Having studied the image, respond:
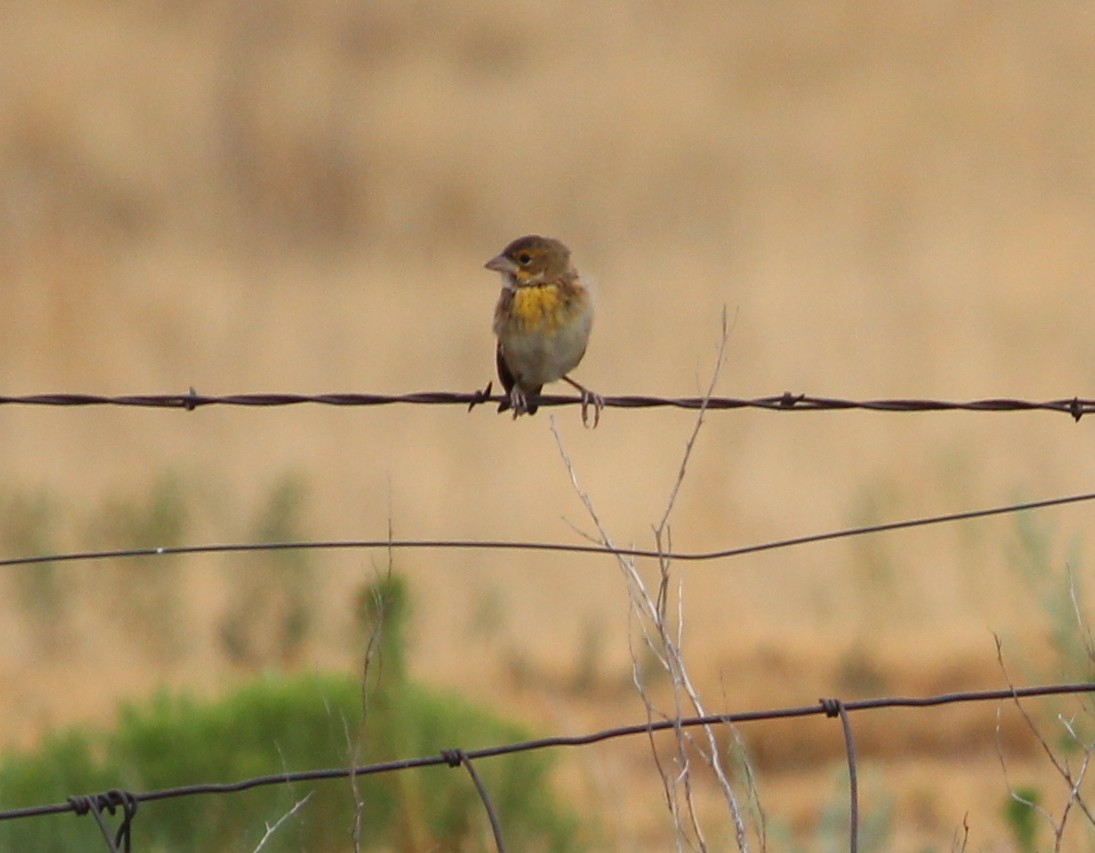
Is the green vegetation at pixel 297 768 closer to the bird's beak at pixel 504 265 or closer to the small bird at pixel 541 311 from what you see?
the small bird at pixel 541 311

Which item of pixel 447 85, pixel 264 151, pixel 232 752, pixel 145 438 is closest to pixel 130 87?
pixel 264 151

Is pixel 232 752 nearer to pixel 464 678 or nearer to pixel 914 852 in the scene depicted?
pixel 914 852

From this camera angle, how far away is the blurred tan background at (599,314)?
15.7 meters

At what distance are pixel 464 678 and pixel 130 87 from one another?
14639 mm

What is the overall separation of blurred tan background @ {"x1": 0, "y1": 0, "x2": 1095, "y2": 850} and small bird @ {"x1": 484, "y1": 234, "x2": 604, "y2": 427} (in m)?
5.84

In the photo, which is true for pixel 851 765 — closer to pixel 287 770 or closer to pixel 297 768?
pixel 287 770

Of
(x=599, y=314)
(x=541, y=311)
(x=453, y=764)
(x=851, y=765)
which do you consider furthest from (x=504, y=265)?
(x=599, y=314)

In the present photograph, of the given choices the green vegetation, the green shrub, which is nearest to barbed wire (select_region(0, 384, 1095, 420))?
the green vegetation

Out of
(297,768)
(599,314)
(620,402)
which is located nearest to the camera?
(620,402)

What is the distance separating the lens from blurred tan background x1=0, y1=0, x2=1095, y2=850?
15695 mm

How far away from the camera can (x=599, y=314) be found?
75.8ft

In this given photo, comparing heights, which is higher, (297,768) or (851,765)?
(851,765)

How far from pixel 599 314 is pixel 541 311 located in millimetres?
16365

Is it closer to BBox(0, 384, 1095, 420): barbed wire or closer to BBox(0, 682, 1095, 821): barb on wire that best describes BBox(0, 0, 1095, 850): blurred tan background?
BBox(0, 384, 1095, 420): barbed wire
